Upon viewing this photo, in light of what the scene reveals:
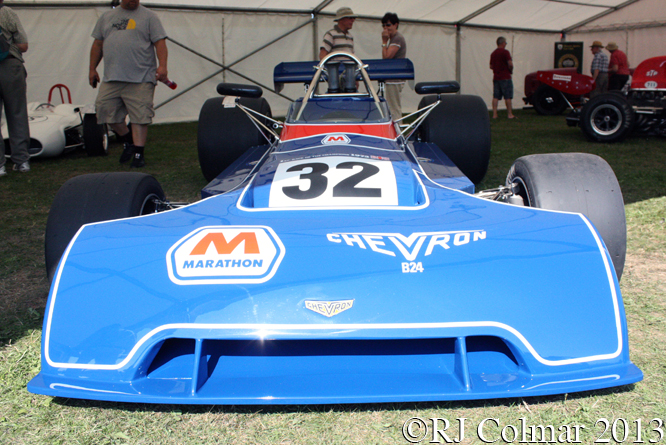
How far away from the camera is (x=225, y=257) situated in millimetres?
1657

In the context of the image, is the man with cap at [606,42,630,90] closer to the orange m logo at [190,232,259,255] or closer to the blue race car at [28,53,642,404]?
the blue race car at [28,53,642,404]

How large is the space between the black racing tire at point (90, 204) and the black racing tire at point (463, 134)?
2.41 m

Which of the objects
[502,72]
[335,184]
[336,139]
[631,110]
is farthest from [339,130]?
[502,72]

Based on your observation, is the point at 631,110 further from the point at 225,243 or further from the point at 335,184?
the point at 225,243

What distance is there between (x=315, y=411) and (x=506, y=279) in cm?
68

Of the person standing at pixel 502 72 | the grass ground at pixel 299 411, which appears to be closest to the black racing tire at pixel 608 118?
the person standing at pixel 502 72

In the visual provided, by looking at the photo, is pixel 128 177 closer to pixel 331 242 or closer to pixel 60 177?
pixel 331 242

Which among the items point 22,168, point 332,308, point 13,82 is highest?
point 13,82

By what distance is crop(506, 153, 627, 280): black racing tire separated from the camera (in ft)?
6.89

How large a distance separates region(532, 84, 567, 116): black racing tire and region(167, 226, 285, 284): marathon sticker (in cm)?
1198

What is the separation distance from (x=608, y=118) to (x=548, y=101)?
5.66 m

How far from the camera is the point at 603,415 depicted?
5.05 ft

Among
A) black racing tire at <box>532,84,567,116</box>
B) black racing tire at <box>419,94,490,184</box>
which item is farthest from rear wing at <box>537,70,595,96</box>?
black racing tire at <box>419,94,490,184</box>

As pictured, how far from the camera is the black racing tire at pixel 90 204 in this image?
205 centimetres
